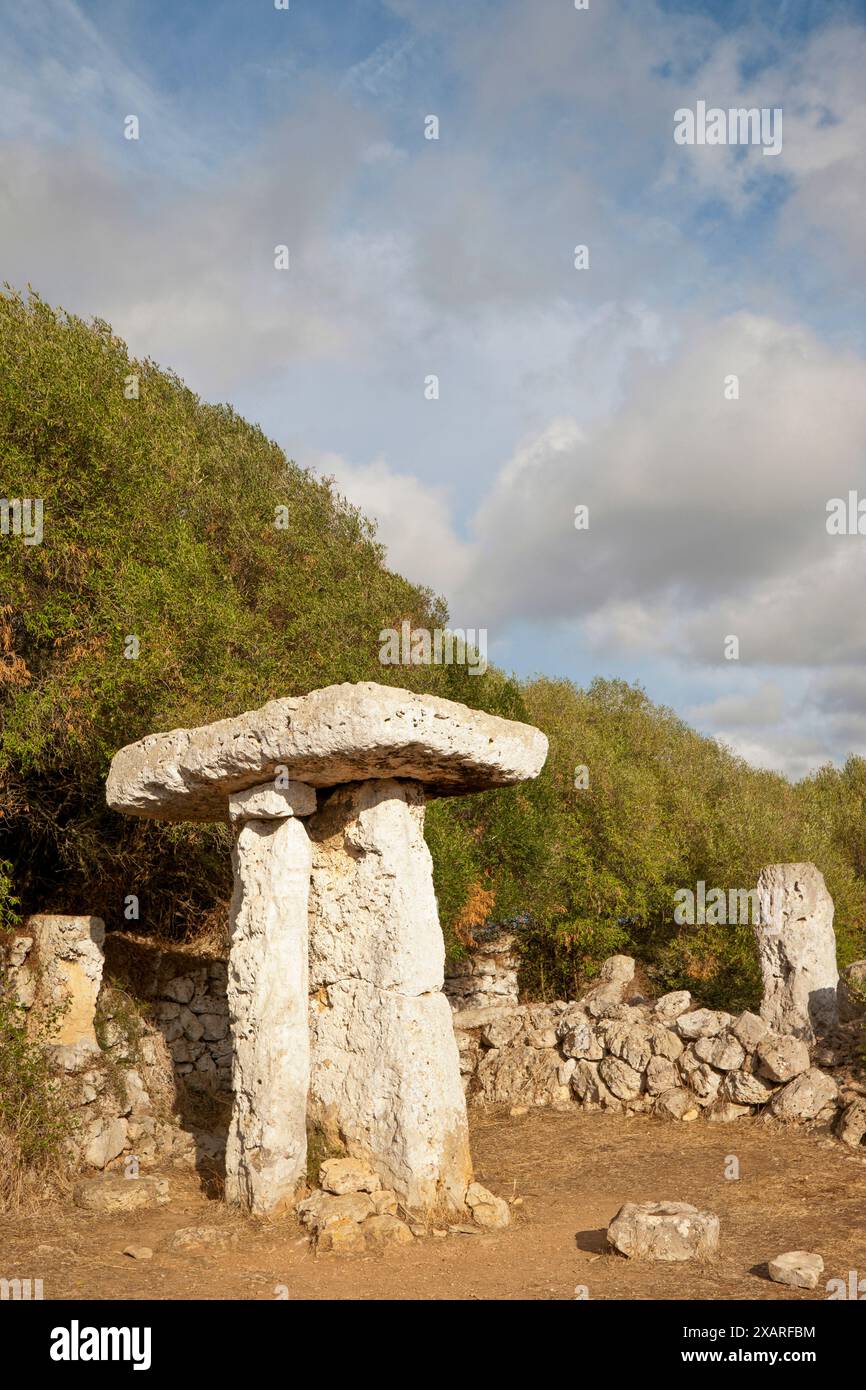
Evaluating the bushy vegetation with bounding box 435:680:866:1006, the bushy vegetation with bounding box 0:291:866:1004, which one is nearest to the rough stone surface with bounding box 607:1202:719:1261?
the bushy vegetation with bounding box 0:291:866:1004

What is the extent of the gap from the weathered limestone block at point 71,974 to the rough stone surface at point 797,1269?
632cm

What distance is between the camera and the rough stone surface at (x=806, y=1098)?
10078 mm

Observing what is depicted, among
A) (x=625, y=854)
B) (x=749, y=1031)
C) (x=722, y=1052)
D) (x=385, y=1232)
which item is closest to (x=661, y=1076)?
(x=722, y=1052)

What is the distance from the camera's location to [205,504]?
1540 cm

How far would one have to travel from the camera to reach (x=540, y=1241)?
700 centimetres

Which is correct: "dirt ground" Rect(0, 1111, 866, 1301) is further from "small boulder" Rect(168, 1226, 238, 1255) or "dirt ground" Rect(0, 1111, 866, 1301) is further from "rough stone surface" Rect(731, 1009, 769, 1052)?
"rough stone surface" Rect(731, 1009, 769, 1052)

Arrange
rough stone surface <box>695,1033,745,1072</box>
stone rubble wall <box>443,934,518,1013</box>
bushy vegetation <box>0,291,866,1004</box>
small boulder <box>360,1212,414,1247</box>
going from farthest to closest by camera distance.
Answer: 1. stone rubble wall <box>443,934,518,1013</box>
2. rough stone surface <box>695,1033,745,1072</box>
3. bushy vegetation <box>0,291,866,1004</box>
4. small boulder <box>360,1212,414,1247</box>

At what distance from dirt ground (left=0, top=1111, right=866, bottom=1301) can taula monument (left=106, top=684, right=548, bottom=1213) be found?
586 mm

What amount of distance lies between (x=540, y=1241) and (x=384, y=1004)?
1.93m

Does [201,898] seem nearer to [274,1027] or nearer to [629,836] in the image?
[274,1027]

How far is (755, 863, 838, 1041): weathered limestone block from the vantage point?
38.2 feet

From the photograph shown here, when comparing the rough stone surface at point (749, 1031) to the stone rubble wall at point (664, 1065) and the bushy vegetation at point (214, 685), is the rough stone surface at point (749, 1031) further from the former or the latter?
the bushy vegetation at point (214, 685)

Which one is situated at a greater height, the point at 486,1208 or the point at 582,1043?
the point at 582,1043

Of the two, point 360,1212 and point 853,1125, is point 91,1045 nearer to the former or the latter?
point 360,1212
